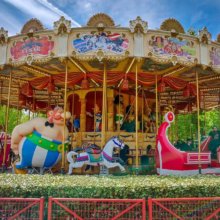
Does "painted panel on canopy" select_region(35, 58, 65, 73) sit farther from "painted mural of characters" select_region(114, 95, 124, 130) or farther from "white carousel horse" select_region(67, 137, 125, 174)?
"white carousel horse" select_region(67, 137, 125, 174)

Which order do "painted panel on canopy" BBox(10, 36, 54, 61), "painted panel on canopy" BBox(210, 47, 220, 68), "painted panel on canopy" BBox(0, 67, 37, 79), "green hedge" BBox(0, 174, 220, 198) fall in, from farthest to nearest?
1. "painted panel on canopy" BBox(0, 67, 37, 79)
2. "painted panel on canopy" BBox(210, 47, 220, 68)
3. "painted panel on canopy" BBox(10, 36, 54, 61)
4. "green hedge" BBox(0, 174, 220, 198)

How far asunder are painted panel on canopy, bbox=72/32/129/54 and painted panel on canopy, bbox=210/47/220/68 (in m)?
3.45

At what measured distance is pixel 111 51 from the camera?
8828 millimetres

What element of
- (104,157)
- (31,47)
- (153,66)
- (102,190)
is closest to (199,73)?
(153,66)

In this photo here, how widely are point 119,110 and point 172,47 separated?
422 centimetres

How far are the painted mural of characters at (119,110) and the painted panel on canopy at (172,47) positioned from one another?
373 centimetres

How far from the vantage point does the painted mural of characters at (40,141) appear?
30.2ft

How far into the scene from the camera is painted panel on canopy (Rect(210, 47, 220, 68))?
32.7 ft

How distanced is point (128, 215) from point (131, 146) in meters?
7.34

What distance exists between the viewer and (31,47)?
941cm

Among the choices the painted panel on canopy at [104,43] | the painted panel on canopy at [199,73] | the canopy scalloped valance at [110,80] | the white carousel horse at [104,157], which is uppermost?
the painted panel on canopy at [104,43]

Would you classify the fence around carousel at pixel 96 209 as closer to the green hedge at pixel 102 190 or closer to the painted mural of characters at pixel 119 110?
the green hedge at pixel 102 190

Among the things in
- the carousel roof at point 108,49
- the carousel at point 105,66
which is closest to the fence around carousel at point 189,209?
the carousel at point 105,66

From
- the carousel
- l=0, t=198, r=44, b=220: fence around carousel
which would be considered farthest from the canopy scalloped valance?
l=0, t=198, r=44, b=220: fence around carousel
